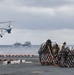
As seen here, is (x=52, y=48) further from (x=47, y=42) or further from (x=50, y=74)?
(x=50, y=74)

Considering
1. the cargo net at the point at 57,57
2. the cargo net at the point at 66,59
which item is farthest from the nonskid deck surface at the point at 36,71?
the cargo net at the point at 57,57

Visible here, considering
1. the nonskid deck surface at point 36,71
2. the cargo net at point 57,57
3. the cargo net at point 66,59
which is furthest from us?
the cargo net at point 57,57

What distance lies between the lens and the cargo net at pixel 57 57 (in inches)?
1998

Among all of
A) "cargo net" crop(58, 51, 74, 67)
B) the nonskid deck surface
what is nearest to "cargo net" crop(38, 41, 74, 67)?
"cargo net" crop(58, 51, 74, 67)

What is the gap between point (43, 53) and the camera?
56.6m

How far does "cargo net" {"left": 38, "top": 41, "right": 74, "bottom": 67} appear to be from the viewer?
1998 inches

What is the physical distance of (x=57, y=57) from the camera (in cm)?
5409

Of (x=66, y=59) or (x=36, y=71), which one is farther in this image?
(x=66, y=59)

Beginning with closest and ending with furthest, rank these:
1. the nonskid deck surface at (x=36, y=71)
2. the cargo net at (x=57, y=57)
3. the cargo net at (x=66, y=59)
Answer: the nonskid deck surface at (x=36, y=71) < the cargo net at (x=66, y=59) < the cargo net at (x=57, y=57)

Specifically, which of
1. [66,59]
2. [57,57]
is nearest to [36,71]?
[66,59]

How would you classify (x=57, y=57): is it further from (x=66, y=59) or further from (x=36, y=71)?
(x=36, y=71)

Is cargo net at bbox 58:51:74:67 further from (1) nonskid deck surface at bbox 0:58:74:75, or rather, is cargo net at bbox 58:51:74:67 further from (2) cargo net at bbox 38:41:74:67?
(1) nonskid deck surface at bbox 0:58:74:75

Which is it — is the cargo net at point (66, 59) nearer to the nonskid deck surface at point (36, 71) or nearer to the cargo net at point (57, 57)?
the cargo net at point (57, 57)

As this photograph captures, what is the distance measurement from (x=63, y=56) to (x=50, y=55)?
4.18 metres
